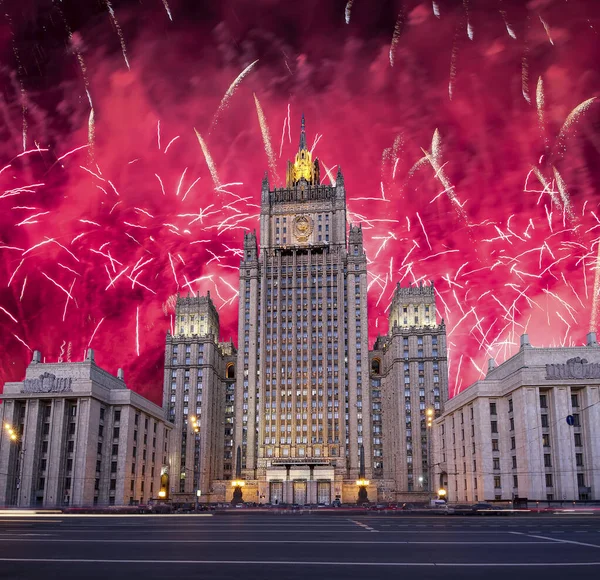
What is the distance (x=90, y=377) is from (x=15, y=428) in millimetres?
15047

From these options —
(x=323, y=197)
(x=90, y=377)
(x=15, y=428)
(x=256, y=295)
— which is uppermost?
(x=323, y=197)

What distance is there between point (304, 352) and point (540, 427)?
84632 mm

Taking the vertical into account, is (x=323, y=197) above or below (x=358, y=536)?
above

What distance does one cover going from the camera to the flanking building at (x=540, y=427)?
304 ft

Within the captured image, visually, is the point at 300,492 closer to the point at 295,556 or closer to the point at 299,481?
the point at 299,481

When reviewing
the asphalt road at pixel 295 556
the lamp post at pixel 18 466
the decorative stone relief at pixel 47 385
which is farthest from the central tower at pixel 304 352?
the asphalt road at pixel 295 556

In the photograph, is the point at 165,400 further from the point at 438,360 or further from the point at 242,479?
the point at 438,360

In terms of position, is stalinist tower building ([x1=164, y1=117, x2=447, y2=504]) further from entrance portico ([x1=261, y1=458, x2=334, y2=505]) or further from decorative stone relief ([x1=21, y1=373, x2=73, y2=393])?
decorative stone relief ([x1=21, y1=373, x2=73, y2=393])

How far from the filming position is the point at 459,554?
24.6 metres

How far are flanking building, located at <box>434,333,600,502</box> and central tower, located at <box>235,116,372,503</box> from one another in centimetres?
5840

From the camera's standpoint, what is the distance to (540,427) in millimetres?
95062

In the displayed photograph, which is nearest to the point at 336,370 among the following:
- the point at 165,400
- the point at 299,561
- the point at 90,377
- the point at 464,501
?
the point at 165,400

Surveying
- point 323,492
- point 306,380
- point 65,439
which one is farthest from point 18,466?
point 306,380

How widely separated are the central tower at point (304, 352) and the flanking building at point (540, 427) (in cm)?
5840
